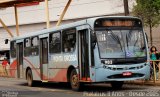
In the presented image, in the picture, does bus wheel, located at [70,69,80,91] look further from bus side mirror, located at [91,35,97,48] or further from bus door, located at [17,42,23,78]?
bus door, located at [17,42,23,78]

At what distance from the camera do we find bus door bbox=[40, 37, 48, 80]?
2283cm

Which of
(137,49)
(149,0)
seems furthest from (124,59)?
(149,0)

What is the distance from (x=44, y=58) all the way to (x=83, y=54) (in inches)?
182

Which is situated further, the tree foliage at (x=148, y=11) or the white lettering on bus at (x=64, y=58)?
the tree foliage at (x=148, y=11)

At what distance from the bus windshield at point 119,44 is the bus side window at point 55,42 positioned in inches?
135

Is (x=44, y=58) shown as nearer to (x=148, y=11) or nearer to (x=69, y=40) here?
(x=69, y=40)

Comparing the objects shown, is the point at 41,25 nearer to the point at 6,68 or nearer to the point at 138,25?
the point at 6,68

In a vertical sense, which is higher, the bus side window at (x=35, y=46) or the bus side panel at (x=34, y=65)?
→ the bus side window at (x=35, y=46)

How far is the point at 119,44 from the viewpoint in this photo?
1823 centimetres

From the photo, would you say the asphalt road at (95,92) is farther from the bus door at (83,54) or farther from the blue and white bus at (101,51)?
the bus door at (83,54)

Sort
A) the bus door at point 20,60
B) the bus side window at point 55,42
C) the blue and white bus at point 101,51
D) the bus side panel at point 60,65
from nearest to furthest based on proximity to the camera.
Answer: the blue and white bus at point 101,51 → the bus side panel at point 60,65 → the bus side window at point 55,42 → the bus door at point 20,60

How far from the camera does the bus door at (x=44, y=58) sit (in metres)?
22.8

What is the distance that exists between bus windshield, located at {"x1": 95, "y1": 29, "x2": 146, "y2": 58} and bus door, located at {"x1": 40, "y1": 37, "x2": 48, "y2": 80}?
5.22 meters

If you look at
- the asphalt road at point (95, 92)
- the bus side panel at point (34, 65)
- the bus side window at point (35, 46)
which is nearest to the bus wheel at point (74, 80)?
the asphalt road at point (95, 92)
